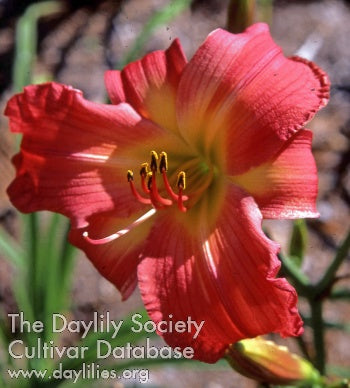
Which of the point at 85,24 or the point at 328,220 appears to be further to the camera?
the point at 85,24

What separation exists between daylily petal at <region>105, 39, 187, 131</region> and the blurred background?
84cm

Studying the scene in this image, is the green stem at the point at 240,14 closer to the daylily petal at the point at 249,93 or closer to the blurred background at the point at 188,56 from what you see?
the daylily petal at the point at 249,93

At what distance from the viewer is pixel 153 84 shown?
0.84m

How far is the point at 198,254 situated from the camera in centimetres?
78

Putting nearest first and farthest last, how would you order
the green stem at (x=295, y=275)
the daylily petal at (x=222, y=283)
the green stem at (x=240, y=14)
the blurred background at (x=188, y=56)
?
1. the daylily petal at (x=222, y=283)
2. the green stem at (x=240, y=14)
3. the green stem at (x=295, y=275)
4. the blurred background at (x=188, y=56)

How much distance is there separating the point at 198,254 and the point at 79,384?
2.18 feet

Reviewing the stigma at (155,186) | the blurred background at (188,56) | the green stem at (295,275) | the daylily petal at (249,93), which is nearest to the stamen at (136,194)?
the stigma at (155,186)

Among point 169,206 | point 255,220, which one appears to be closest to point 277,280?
point 255,220

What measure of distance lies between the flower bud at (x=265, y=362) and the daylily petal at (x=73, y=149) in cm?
22

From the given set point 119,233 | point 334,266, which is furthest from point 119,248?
point 334,266

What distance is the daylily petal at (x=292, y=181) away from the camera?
28.9 inches

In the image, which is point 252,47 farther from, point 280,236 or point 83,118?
point 280,236

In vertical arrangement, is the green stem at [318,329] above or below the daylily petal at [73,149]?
below

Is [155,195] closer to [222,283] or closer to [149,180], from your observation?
[149,180]
